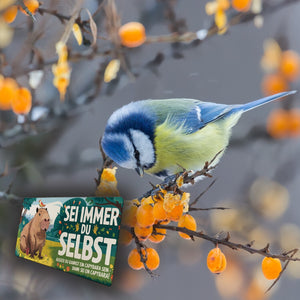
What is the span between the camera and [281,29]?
837mm

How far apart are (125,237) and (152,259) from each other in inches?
5.4

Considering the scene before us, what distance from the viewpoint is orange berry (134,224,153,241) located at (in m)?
1.01

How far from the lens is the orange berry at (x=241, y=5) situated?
3.00 ft

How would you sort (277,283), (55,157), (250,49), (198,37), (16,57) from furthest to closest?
(16,57), (55,157), (198,37), (250,49), (277,283)

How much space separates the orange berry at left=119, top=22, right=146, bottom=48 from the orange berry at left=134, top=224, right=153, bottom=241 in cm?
59

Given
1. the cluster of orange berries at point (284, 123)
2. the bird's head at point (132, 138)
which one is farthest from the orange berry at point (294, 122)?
the bird's head at point (132, 138)

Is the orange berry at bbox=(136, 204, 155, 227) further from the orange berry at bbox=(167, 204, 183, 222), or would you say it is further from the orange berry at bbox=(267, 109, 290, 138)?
the orange berry at bbox=(267, 109, 290, 138)

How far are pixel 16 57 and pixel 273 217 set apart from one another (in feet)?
4.27

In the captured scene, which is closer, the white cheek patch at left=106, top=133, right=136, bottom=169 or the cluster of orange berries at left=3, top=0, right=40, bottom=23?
the white cheek patch at left=106, top=133, right=136, bottom=169

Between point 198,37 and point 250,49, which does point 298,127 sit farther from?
point 198,37

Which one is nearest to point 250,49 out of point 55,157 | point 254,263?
point 254,263

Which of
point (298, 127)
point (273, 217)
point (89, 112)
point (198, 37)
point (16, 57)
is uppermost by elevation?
point (16, 57)

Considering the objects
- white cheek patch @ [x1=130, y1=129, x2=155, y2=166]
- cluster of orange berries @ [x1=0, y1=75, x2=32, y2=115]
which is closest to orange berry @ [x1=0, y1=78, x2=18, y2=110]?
cluster of orange berries @ [x1=0, y1=75, x2=32, y2=115]

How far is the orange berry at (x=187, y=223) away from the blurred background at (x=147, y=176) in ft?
0.06
